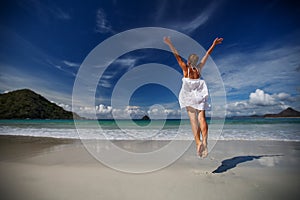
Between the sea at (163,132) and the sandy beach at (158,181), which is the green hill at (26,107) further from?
the sandy beach at (158,181)

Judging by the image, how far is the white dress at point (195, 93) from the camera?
2.76m

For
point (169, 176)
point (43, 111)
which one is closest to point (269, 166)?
point (169, 176)

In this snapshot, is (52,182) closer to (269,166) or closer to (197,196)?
(197,196)

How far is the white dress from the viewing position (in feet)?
9.06

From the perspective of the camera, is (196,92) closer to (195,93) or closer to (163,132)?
(195,93)

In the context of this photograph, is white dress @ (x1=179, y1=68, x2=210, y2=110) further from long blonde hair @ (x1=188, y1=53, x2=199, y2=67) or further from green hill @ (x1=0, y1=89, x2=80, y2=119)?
green hill @ (x1=0, y1=89, x2=80, y2=119)

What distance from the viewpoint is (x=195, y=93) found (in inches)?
110

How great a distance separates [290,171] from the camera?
3.06 m

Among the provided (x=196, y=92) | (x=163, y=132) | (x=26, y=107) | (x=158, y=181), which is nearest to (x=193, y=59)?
(x=196, y=92)

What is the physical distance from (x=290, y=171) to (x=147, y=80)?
4637 mm

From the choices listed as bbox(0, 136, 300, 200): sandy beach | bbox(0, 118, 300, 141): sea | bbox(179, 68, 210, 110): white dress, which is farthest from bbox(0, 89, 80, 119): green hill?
bbox(179, 68, 210, 110): white dress

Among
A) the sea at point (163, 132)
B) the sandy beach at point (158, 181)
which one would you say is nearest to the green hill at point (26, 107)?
the sea at point (163, 132)

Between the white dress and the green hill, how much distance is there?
60.5m

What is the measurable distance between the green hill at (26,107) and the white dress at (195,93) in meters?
60.5
